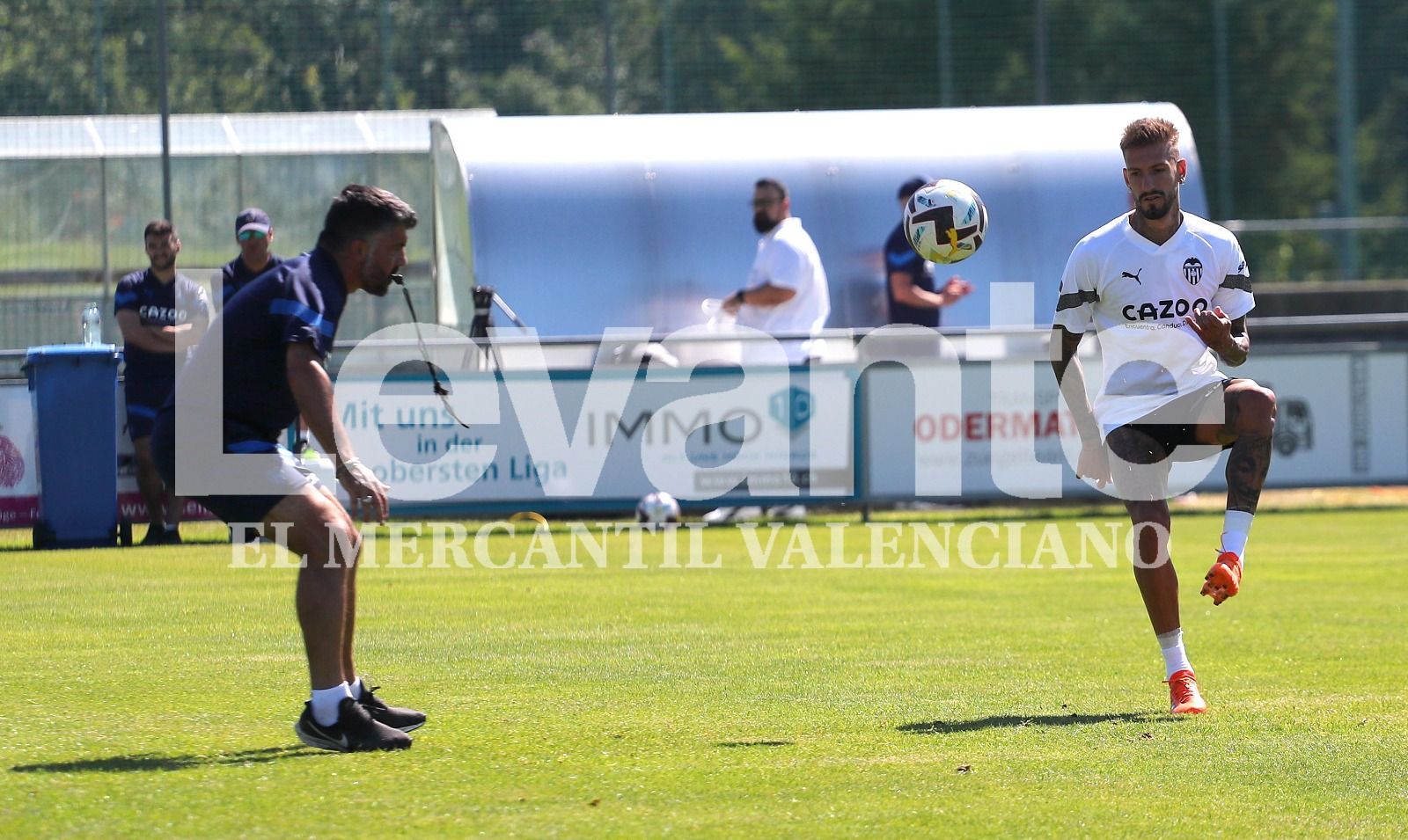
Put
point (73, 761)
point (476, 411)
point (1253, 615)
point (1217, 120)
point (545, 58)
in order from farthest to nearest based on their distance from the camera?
point (1217, 120) < point (545, 58) < point (476, 411) < point (1253, 615) < point (73, 761)

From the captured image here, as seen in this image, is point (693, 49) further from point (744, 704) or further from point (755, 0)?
point (744, 704)

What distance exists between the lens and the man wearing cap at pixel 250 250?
14.9m

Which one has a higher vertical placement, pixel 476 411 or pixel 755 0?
pixel 755 0

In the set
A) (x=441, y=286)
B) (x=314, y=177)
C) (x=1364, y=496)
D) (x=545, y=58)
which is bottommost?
(x=1364, y=496)

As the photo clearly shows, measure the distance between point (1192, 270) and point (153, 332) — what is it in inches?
370

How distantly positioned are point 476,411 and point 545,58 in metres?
9.60

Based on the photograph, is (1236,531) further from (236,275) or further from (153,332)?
(153,332)

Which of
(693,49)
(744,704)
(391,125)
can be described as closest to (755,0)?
(693,49)

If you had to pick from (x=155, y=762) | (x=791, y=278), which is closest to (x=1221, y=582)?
(x=155, y=762)

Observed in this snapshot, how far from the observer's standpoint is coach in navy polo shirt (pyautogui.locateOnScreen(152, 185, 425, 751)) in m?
6.63

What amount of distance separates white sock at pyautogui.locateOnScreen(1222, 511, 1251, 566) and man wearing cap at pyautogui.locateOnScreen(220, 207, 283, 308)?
899cm

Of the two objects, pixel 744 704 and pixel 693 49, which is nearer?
pixel 744 704

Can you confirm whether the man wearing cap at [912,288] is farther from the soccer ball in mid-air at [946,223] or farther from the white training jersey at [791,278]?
the soccer ball in mid-air at [946,223]

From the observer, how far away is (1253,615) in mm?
11227
